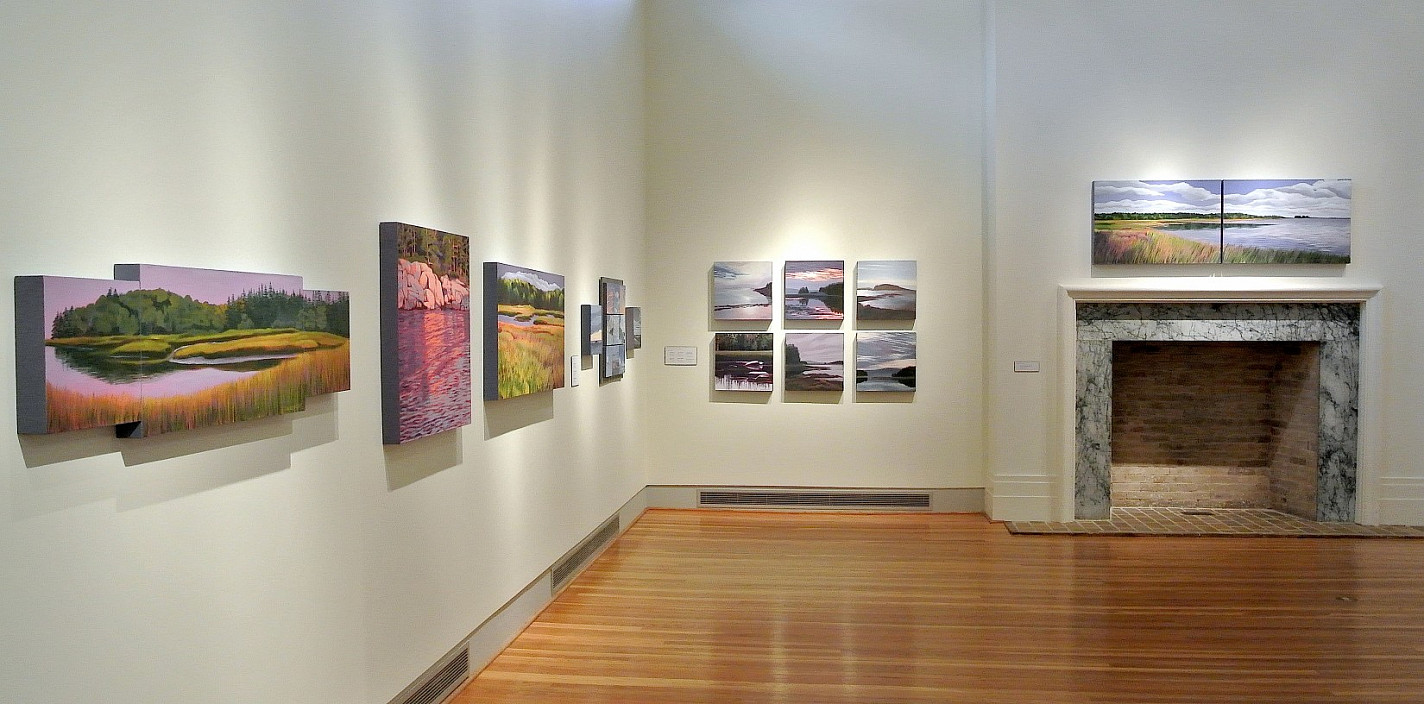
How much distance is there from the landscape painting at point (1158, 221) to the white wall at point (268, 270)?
7147mm

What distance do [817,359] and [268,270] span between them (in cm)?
866

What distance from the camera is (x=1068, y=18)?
11258mm

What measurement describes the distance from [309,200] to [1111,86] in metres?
9.90

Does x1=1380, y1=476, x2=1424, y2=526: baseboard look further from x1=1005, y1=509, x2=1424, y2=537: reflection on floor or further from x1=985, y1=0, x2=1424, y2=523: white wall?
x1=1005, y1=509, x2=1424, y2=537: reflection on floor

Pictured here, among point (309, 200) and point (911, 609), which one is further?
point (911, 609)

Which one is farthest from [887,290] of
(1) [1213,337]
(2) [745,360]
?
(1) [1213,337]

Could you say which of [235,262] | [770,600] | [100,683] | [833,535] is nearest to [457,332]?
[235,262]

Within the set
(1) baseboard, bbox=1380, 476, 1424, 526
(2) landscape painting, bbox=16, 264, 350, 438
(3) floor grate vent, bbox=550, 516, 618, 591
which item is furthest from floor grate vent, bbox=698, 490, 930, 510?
(2) landscape painting, bbox=16, 264, 350, 438

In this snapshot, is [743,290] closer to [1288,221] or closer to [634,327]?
[634,327]

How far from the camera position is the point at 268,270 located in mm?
4012

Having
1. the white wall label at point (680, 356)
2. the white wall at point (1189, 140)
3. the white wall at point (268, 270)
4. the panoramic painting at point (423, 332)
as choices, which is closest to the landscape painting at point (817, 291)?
the white wall label at point (680, 356)

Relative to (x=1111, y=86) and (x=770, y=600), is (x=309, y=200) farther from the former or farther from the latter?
(x=1111, y=86)

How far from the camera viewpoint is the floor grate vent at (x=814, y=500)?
1212cm

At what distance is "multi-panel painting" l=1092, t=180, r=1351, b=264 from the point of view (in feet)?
36.2
